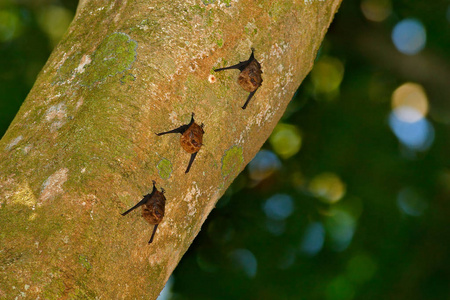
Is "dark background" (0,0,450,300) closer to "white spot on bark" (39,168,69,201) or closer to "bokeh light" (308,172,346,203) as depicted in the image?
"bokeh light" (308,172,346,203)

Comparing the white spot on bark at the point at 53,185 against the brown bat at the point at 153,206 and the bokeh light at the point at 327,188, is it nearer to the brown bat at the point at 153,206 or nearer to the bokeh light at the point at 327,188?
the brown bat at the point at 153,206

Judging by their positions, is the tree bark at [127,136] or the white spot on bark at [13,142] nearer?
the tree bark at [127,136]

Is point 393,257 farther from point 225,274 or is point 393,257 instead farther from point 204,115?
point 204,115

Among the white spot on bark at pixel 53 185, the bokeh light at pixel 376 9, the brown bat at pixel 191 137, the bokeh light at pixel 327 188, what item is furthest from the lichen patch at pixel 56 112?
the bokeh light at pixel 376 9

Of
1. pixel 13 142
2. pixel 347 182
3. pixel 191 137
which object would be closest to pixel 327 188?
pixel 347 182

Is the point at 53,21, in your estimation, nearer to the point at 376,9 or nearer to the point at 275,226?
the point at 275,226

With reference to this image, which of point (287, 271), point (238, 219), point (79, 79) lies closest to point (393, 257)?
point (287, 271)
